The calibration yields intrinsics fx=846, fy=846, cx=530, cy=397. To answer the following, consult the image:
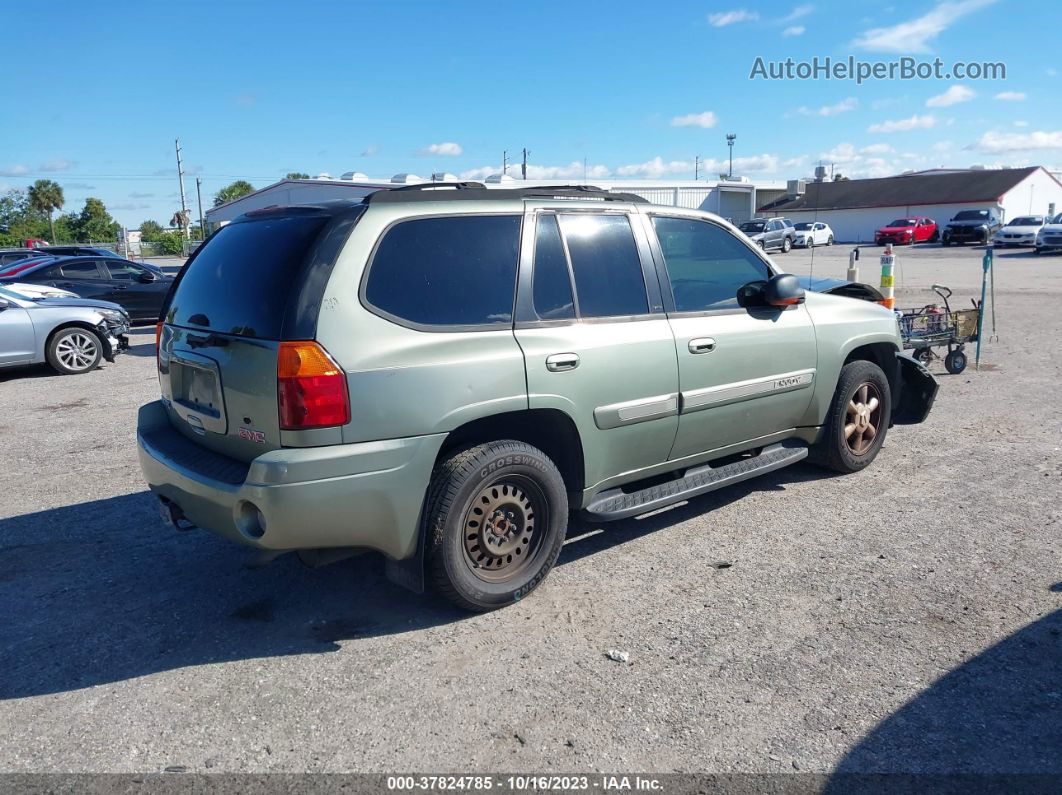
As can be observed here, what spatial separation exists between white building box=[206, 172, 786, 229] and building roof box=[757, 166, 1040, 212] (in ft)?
8.66

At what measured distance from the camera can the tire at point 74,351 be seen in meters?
11.3

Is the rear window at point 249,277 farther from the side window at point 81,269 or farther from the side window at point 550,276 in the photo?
the side window at point 81,269

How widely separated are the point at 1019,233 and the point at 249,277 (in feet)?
141

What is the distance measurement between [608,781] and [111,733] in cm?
186

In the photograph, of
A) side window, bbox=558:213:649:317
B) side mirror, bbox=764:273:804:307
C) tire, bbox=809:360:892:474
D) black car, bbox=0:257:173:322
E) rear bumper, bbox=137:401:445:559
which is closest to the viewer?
rear bumper, bbox=137:401:445:559

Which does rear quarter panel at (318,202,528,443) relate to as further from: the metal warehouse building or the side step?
the metal warehouse building

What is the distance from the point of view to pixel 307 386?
3.43 metres

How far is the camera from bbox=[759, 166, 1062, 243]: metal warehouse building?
189ft

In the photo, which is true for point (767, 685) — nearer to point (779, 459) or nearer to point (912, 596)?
point (912, 596)

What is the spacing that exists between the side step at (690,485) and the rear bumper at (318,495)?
1.16 m

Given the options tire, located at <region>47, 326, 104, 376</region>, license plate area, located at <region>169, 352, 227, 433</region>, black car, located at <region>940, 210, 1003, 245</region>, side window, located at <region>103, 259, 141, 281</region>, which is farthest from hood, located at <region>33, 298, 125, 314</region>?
black car, located at <region>940, 210, 1003, 245</region>

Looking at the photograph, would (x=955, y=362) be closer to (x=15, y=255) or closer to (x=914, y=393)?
(x=914, y=393)

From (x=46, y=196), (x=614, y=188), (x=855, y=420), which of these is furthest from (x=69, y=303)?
(x=46, y=196)

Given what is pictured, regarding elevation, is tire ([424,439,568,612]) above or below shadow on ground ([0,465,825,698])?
above
